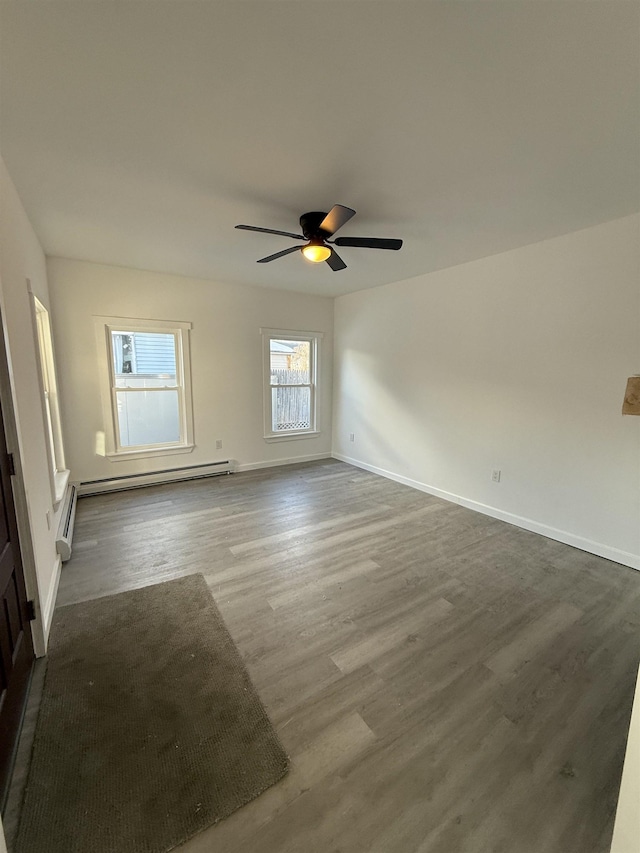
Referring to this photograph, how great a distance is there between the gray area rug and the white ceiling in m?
2.64

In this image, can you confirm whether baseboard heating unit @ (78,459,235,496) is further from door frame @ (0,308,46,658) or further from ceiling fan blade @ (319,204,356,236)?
ceiling fan blade @ (319,204,356,236)

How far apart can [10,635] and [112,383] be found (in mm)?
3126

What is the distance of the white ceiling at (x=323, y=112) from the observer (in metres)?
1.18

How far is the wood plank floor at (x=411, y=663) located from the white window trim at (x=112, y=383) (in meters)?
0.87

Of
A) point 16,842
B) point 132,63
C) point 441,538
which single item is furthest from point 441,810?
point 132,63

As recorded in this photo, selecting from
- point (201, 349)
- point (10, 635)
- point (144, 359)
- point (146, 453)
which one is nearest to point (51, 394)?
point (144, 359)

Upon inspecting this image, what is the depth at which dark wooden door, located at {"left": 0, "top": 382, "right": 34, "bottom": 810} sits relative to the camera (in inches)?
52.2

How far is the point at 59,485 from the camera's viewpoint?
3.20 m

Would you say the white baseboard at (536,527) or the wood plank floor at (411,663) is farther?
the white baseboard at (536,527)

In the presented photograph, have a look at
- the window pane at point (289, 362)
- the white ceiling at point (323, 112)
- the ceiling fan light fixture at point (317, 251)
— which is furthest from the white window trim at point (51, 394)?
the window pane at point (289, 362)

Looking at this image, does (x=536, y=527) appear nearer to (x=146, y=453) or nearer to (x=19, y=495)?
(x=19, y=495)

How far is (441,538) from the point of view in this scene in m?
3.16

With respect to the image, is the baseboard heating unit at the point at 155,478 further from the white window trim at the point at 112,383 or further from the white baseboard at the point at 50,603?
the white baseboard at the point at 50,603

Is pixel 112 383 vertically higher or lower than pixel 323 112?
lower
